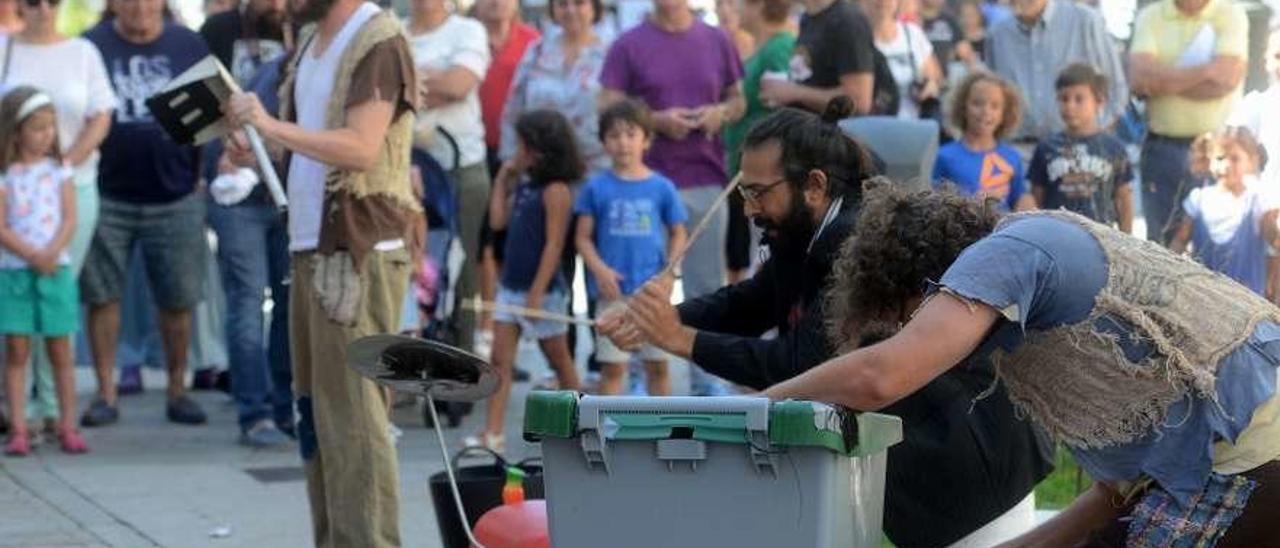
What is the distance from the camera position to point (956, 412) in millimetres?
4762

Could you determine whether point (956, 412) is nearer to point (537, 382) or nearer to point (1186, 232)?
point (1186, 232)

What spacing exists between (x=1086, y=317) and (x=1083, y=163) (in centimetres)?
530

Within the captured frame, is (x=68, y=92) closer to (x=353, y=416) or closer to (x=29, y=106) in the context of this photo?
(x=29, y=106)

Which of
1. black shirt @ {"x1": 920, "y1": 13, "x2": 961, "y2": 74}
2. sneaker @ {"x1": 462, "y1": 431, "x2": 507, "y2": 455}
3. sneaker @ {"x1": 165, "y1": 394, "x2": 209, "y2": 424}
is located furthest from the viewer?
black shirt @ {"x1": 920, "y1": 13, "x2": 961, "y2": 74}

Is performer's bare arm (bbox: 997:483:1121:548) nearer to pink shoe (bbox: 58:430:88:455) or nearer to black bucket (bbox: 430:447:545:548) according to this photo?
black bucket (bbox: 430:447:545:548)

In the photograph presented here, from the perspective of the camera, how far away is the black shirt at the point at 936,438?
473 centimetres

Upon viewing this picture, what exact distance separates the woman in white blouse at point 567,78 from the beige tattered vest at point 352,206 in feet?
13.6

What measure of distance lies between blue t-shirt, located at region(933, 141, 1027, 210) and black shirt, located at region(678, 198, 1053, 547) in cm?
408

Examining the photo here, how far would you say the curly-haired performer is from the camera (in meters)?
3.91

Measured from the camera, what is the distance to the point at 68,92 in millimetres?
9398

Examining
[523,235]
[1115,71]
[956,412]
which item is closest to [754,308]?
[956,412]

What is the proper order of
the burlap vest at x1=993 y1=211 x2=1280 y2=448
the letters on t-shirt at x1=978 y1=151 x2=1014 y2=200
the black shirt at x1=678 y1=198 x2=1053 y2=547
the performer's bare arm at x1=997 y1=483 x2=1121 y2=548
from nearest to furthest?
the burlap vest at x1=993 y1=211 x2=1280 y2=448 < the performer's bare arm at x1=997 y1=483 x2=1121 y2=548 < the black shirt at x1=678 y1=198 x2=1053 y2=547 < the letters on t-shirt at x1=978 y1=151 x2=1014 y2=200

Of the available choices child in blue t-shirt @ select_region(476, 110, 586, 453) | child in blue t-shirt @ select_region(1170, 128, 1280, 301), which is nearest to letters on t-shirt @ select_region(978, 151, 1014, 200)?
child in blue t-shirt @ select_region(1170, 128, 1280, 301)

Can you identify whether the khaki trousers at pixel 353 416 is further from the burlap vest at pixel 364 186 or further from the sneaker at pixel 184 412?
the sneaker at pixel 184 412
